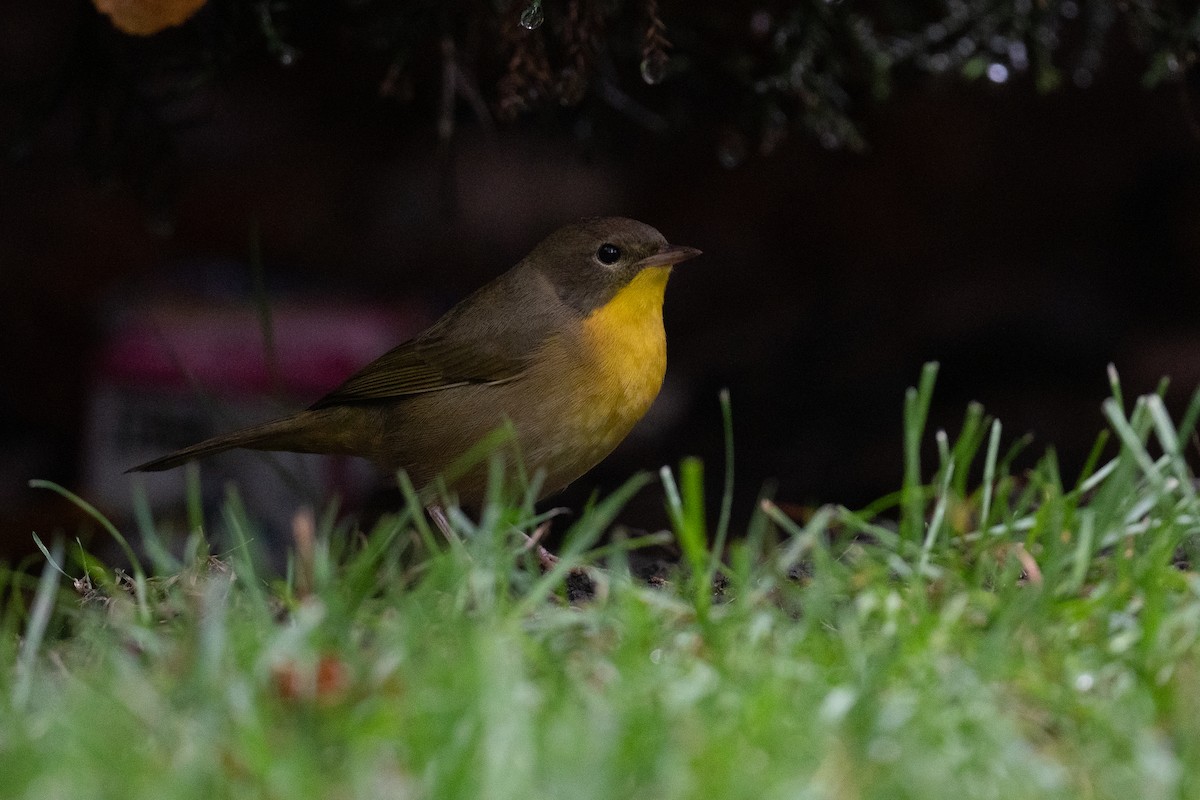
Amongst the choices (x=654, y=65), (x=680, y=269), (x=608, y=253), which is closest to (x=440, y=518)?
(x=608, y=253)

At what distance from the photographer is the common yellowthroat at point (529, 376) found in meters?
3.74

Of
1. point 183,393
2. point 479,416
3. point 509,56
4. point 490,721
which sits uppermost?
point 509,56

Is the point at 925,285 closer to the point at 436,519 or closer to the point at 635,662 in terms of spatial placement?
the point at 436,519

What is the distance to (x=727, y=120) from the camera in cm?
456

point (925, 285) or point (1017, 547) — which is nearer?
point (1017, 547)

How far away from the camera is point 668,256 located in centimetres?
388

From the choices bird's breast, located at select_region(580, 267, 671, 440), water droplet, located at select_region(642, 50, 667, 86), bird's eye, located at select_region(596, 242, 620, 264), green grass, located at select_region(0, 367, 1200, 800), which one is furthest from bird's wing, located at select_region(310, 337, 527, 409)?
green grass, located at select_region(0, 367, 1200, 800)

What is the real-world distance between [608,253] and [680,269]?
302 centimetres

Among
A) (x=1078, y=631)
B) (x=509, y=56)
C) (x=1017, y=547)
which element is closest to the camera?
(x=1078, y=631)

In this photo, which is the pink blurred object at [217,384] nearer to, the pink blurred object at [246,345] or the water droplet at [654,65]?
the pink blurred object at [246,345]

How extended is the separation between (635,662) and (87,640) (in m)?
1.00

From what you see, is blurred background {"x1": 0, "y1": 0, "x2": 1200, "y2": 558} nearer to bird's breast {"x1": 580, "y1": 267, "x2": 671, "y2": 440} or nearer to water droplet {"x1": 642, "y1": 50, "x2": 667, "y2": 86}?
bird's breast {"x1": 580, "y1": 267, "x2": 671, "y2": 440}

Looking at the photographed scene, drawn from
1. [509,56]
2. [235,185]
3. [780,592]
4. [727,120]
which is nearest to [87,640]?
[780,592]

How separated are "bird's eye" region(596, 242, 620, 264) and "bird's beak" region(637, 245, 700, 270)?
73 mm
